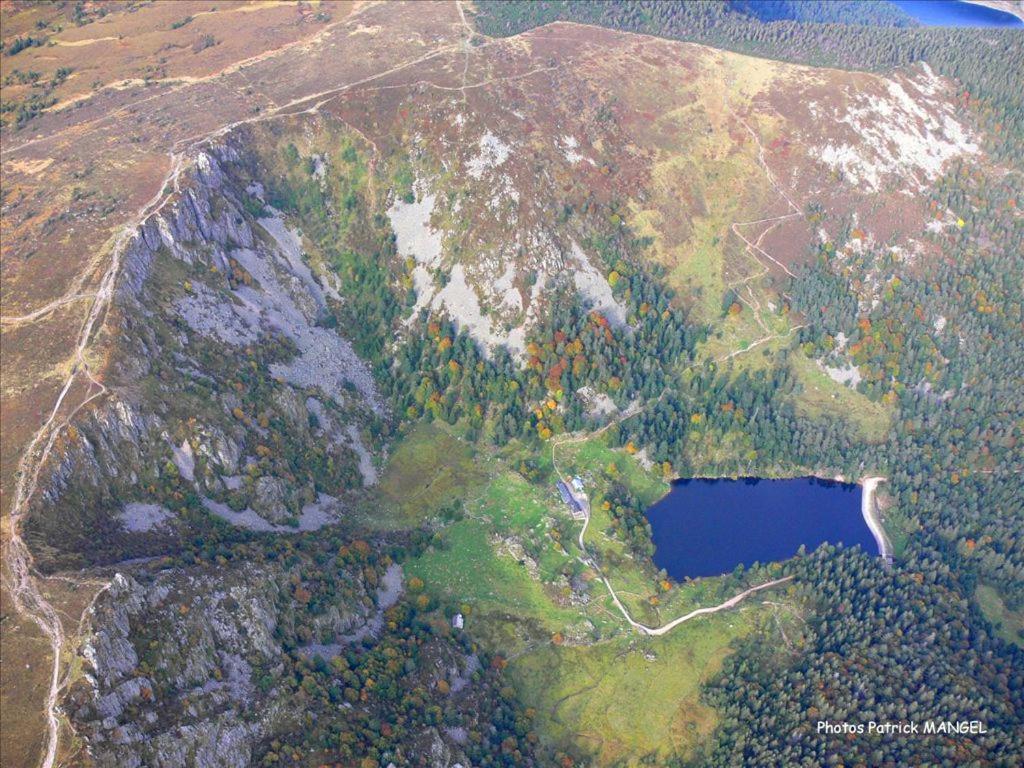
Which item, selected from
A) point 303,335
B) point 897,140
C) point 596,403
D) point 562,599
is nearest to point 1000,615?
point 562,599

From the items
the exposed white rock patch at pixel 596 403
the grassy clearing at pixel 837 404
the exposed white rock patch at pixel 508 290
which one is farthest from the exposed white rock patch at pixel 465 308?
the grassy clearing at pixel 837 404

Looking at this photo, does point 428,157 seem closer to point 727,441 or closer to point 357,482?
point 357,482

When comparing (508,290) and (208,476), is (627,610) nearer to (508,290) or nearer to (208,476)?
(508,290)

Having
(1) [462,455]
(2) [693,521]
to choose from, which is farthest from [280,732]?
(2) [693,521]

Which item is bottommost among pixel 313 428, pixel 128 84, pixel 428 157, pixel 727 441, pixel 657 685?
pixel 657 685

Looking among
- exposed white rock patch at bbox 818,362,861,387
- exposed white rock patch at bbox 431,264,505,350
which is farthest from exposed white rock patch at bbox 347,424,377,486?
exposed white rock patch at bbox 818,362,861,387

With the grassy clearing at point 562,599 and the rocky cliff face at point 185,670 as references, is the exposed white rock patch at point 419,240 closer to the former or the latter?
the grassy clearing at point 562,599

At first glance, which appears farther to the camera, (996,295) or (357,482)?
(996,295)
